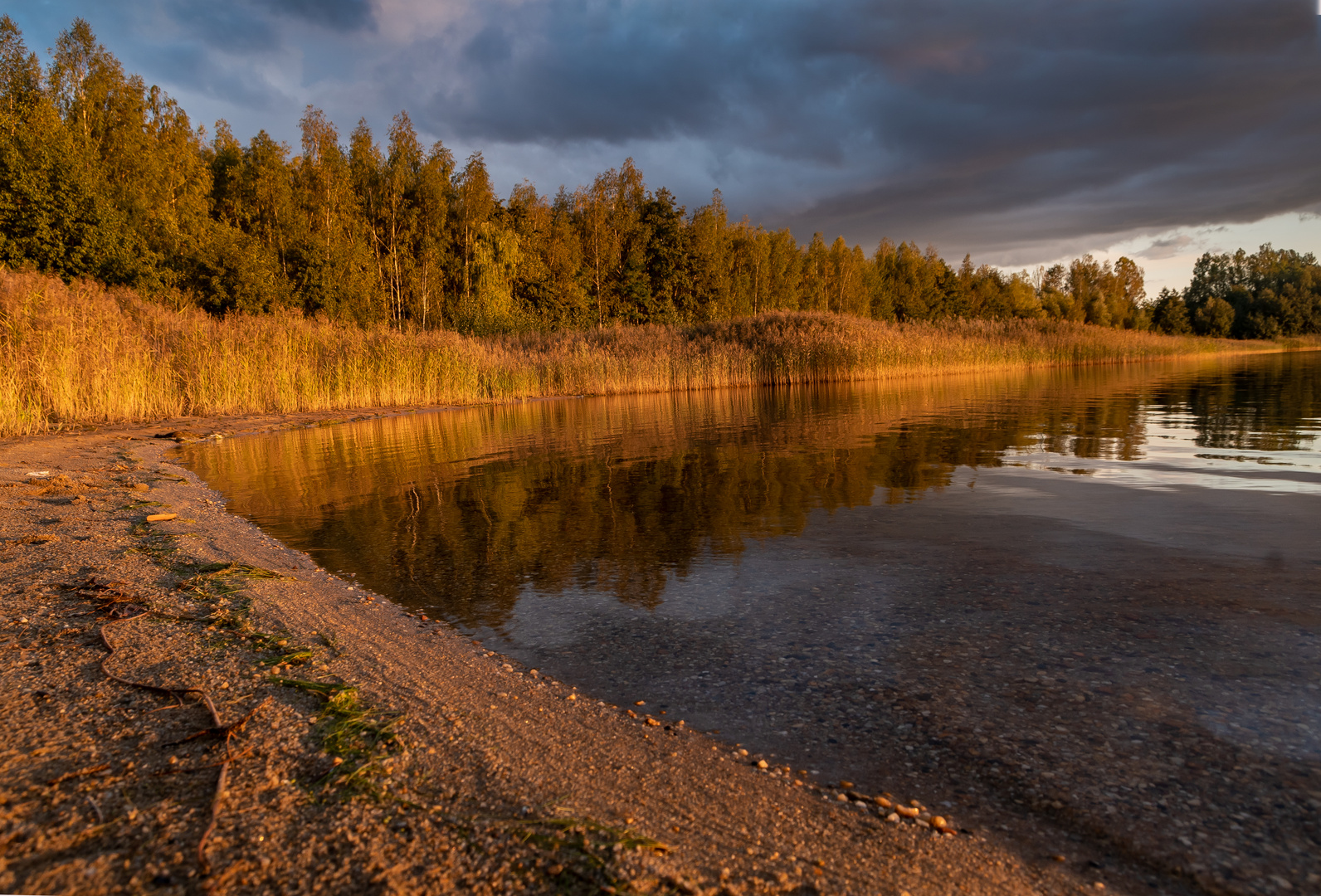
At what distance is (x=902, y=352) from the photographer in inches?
1198

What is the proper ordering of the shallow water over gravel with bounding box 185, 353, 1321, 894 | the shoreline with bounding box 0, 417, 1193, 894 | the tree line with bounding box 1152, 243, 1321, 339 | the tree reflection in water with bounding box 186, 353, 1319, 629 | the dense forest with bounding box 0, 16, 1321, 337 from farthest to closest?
the tree line with bounding box 1152, 243, 1321, 339 < the dense forest with bounding box 0, 16, 1321, 337 < the tree reflection in water with bounding box 186, 353, 1319, 629 < the shallow water over gravel with bounding box 185, 353, 1321, 894 < the shoreline with bounding box 0, 417, 1193, 894

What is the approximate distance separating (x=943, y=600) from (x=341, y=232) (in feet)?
138

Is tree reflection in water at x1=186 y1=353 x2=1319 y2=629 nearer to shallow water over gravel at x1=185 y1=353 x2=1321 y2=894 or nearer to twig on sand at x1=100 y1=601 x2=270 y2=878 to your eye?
shallow water over gravel at x1=185 y1=353 x2=1321 y2=894

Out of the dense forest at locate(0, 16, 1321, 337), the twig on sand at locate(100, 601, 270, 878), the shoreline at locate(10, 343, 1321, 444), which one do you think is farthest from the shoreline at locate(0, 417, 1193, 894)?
the dense forest at locate(0, 16, 1321, 337)

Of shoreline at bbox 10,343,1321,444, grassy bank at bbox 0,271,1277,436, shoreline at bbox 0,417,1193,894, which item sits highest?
grassy bank at bbox 0,271,1277,436

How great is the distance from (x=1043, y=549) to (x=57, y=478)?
937 centimetres

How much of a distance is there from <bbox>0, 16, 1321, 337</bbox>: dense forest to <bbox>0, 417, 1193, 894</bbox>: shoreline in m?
26.6

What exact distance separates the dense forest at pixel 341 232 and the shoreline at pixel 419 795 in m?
26.6

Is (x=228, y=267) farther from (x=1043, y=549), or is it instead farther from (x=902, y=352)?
(x=1043, y=549)

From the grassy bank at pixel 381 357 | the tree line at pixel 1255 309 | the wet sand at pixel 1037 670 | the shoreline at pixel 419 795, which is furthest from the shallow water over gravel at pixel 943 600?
the tree line at pixel 1255 309

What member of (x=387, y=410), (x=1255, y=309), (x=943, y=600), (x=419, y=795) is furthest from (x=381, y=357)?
(x=1255, y=309)

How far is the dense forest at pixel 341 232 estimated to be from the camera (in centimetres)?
2656

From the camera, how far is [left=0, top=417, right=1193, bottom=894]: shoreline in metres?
1.72

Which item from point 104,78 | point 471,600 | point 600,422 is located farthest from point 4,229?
point 471,600
